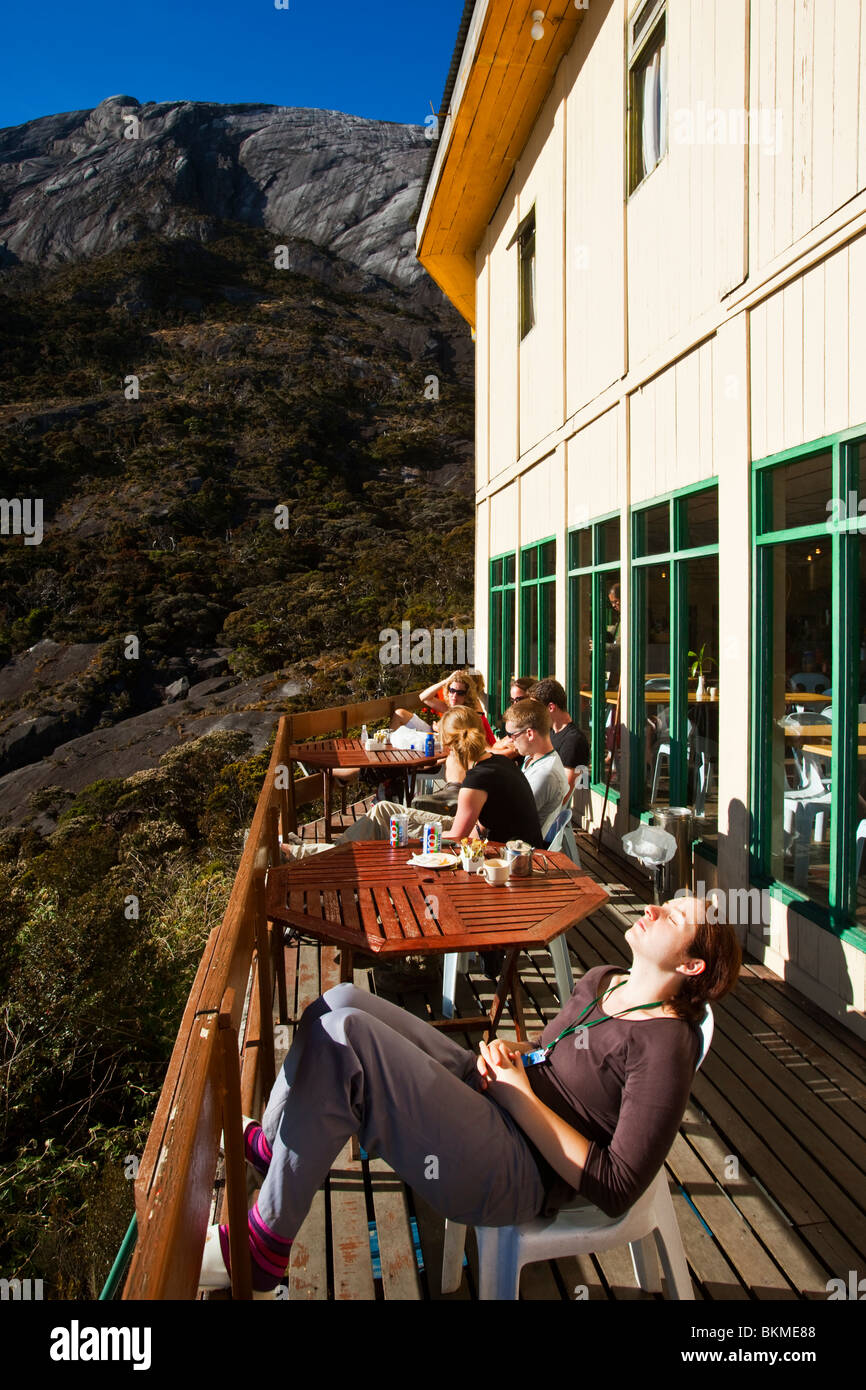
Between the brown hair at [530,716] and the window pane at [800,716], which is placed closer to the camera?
the window pane at [800,716]

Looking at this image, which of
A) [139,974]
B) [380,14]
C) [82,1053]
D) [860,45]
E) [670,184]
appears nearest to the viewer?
[860,45]

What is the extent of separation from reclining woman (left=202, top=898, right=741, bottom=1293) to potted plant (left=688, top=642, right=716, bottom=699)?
3090 millimetres

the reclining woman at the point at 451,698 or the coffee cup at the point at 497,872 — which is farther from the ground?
the reclining woman at the point at 451,698

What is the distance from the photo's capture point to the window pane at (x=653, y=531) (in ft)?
17.9

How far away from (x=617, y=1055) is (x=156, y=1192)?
42.9 inches

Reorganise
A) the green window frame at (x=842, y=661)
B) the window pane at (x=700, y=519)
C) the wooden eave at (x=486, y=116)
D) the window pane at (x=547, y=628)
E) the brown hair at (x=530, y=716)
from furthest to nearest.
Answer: the window pane at (x=547, y=628)
the wooden eave at (x=486, y=116)
the window pane at (x=700, y=519)
the brown hair at (x=530, y=716)
the green window frame at (x=842, y=661)

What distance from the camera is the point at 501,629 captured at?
35.7ft

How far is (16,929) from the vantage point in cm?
832

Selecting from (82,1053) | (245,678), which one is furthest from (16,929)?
(245,678)

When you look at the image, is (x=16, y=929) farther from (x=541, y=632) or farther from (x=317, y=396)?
(x=317, y=396)

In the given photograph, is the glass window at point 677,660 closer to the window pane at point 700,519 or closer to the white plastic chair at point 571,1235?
the window pane at point 700,519

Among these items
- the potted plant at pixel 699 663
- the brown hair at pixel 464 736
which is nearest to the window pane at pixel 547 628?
the potted plant at pixel 699 663

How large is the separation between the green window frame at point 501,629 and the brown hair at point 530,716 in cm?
518
